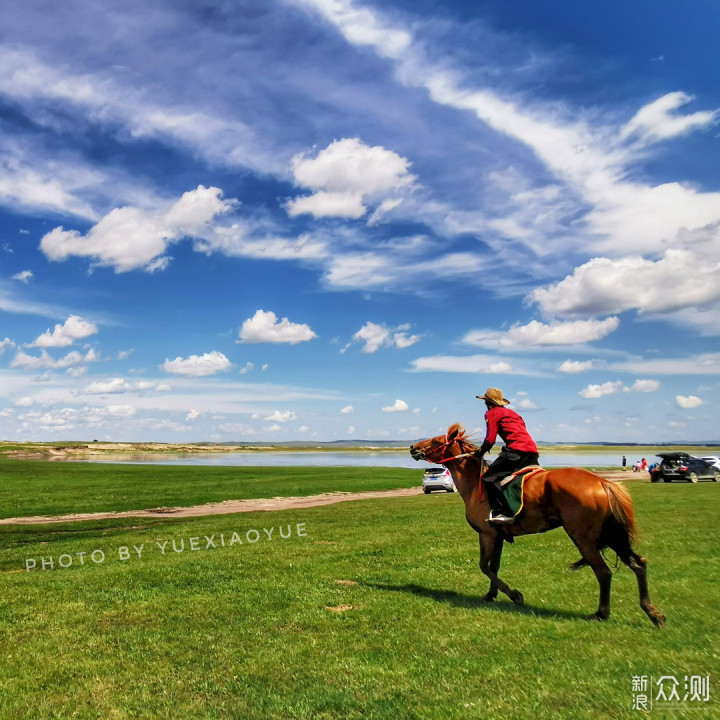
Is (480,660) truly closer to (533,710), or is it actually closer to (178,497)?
(533,710)

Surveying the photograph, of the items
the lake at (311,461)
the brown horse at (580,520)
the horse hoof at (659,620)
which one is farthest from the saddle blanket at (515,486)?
the lake at (311,461)

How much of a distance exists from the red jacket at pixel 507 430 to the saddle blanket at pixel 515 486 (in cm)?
42

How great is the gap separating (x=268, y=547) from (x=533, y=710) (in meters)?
12.7

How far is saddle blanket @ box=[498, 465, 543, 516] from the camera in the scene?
10.1 meters

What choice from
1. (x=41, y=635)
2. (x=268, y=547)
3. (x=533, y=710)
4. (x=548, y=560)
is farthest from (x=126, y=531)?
(x=533, y=710)

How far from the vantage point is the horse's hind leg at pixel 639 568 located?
882 centimetres

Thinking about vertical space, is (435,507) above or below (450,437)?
below

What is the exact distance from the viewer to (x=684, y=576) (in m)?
12.3

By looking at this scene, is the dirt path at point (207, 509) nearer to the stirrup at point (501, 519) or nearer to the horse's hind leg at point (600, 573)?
the stirrup at point (501, 519)

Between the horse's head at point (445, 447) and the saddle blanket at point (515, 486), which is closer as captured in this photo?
the saddle blanket at point (515, 486)

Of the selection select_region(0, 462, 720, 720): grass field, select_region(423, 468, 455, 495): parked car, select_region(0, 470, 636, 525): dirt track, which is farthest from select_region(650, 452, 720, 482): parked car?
select_region(0, 462, 720, 720): grass field

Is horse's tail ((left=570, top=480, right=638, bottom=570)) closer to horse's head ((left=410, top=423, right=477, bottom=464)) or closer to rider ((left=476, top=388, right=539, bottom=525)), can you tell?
rider ((left=476, top=388, right=539, bottom=525))

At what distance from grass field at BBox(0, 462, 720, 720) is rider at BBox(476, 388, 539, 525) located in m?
1.98

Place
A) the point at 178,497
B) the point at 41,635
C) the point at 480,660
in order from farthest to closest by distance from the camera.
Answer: the point at 178,497 < the point at 41,635 < the point at 480,660
